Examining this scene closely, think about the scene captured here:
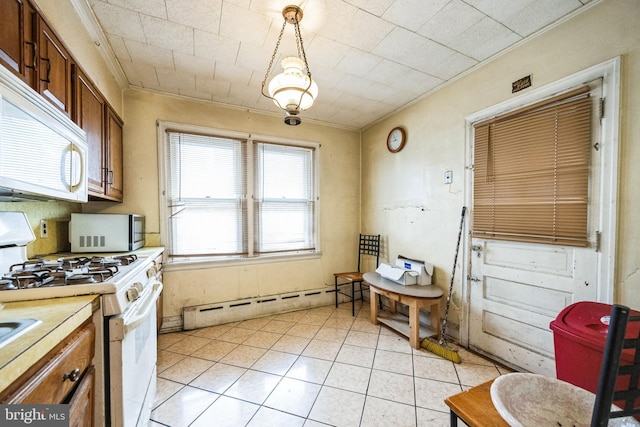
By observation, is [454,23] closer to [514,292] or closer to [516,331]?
[514,292]

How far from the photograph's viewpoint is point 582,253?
5.60ft

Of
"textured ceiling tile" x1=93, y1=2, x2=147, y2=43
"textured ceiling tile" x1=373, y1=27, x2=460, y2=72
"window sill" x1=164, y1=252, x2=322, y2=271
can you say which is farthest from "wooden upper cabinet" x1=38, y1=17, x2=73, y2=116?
"textured ceiling tile" x1=373, y1=27, x2=460, y2=72

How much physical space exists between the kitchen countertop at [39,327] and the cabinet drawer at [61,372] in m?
0.04

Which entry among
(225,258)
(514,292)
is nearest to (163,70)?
(225,258)

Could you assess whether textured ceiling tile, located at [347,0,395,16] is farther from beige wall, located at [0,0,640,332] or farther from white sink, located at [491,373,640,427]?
white sink, located at [491,373,640,427]

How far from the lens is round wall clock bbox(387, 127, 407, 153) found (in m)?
3.12

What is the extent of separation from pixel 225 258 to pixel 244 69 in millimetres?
2064

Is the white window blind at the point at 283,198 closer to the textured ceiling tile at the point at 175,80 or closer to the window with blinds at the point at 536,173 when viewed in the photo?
the textured ceiling tile at the point at 175,80

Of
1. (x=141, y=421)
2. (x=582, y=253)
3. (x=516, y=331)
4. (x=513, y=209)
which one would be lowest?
(x=141, y=421)

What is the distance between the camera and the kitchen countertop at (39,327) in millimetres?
587

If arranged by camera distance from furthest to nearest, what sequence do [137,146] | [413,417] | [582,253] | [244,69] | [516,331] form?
[137,146] → [244,69] → [516,331] → [582,253] → [413,417]

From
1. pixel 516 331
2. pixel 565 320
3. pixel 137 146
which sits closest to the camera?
pixel 565 320

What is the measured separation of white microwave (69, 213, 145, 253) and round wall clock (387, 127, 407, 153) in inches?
116

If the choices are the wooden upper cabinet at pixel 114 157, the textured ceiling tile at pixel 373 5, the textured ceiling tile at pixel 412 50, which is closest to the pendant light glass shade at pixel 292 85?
the textured ceiling tile at pixel 373 5
